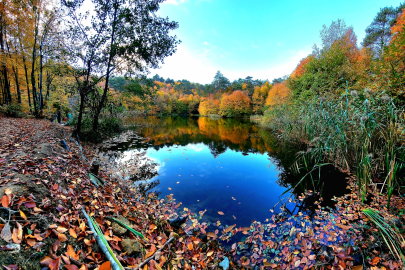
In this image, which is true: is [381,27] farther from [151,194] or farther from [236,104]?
[151,194]

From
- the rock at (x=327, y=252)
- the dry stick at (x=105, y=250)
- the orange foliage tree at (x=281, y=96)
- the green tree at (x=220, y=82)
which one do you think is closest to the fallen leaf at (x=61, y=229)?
the dry stick at (x=105, y=250)

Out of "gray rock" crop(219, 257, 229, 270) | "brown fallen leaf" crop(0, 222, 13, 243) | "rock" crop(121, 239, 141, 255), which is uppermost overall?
"brown fallen leaf" crop(0, 222, 13, 243)

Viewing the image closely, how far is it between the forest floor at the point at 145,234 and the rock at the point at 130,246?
0.01 metres

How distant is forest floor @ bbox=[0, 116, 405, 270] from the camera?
1361 millimetres

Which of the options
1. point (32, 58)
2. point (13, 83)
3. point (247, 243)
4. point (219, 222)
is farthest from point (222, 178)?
point (13, 83)

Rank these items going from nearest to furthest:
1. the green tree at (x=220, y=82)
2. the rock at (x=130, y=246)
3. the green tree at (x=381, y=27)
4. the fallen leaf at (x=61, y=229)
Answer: the fallen leaf at (x=61, y=229)
the rock at (x=130, y=246)
the green tree at (x=381, y=27)
the green tree at (x=220, y=82)

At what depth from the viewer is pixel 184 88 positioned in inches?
2987

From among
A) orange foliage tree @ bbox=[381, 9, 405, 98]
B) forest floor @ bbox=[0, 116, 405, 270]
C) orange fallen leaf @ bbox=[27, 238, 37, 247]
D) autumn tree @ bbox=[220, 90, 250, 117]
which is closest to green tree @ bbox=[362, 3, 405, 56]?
autumn tree @ bbox=[220, 90, 250, 117]

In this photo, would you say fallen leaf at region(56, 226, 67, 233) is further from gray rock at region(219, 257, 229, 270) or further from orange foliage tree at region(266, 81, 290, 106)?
orange foliage tree at region(266, 81, 290, 106)

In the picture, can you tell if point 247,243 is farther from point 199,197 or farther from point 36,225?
point 36,225

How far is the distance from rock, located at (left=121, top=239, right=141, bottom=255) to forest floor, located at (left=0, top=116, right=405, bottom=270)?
12 millimetres

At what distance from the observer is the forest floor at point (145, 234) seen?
136cm

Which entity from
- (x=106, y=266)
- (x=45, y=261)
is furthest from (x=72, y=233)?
(x=106, y=266)

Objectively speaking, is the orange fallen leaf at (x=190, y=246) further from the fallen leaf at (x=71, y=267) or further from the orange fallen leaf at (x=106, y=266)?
the fallen leaf at (x=71, y=267)
